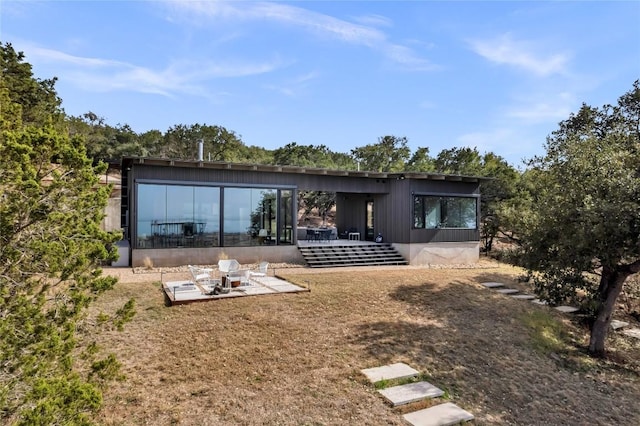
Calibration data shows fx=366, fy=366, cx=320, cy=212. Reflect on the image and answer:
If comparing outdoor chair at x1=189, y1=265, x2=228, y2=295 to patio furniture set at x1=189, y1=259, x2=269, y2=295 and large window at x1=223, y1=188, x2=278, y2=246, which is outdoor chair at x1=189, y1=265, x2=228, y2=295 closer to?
patio furniture set at x1=189, y1=259, x2=269, y2=295

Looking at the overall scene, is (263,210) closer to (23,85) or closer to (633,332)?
(633,332)

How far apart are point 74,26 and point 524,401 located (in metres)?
10.7

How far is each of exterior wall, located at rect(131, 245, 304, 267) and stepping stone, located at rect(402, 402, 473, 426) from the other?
9769mm

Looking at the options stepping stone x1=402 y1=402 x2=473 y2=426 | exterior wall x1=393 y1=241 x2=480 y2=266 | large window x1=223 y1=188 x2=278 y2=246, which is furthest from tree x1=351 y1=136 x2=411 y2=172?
stepping stone x1=402 y1=402 x2=473 y2=426

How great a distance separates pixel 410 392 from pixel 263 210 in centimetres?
1001

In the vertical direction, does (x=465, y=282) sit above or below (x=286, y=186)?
below

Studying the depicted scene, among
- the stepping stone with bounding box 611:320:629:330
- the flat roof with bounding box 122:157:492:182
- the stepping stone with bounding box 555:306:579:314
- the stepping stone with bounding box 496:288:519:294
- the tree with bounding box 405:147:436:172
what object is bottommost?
the stepping stone with bounding box 611:320:629:330

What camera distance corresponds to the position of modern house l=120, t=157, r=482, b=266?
12477mm

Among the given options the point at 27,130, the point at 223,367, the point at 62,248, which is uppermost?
the point at 27,130

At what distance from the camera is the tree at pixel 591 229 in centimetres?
657

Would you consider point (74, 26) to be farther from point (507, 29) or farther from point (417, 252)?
point (417, 252)

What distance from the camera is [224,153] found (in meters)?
31.4

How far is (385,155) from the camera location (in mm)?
30375

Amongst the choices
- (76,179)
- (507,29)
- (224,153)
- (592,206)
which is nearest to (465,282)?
(592,206)
